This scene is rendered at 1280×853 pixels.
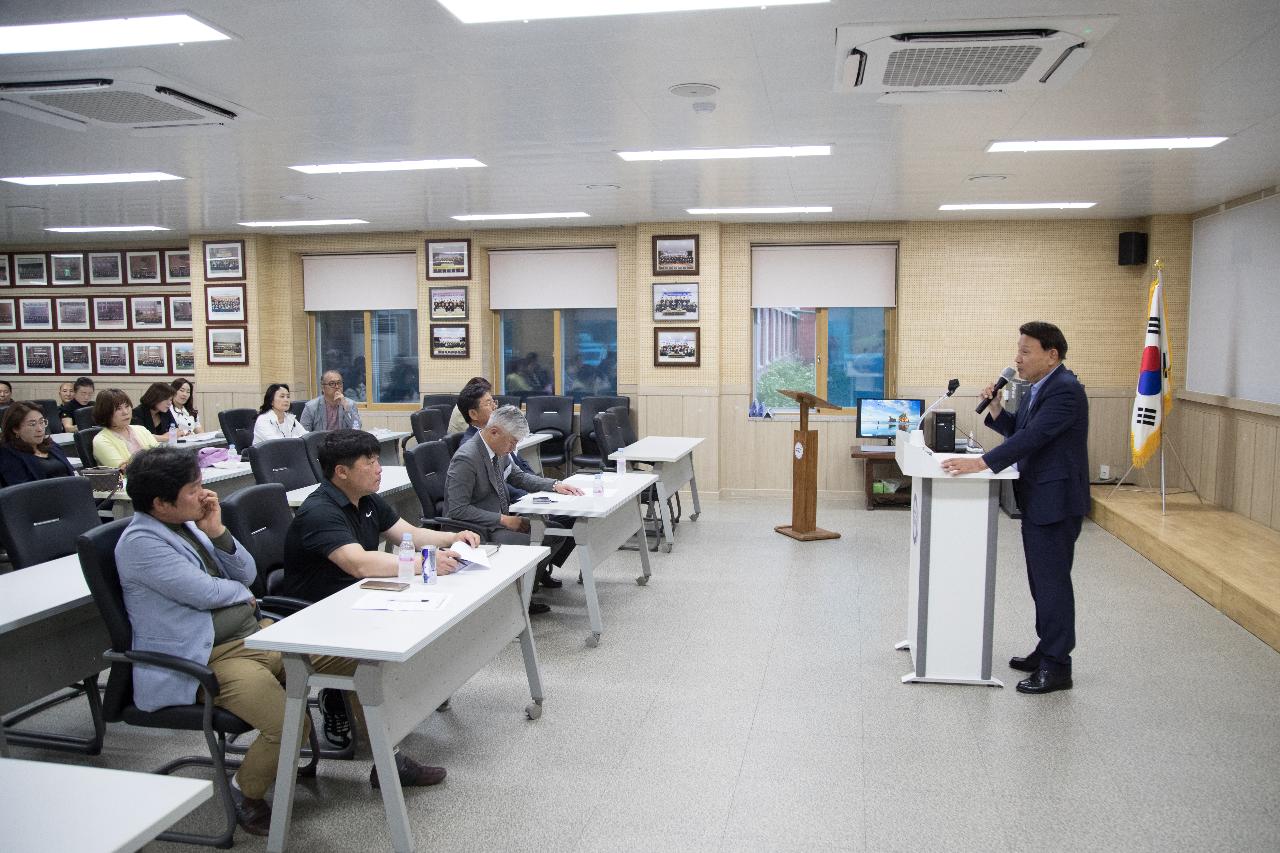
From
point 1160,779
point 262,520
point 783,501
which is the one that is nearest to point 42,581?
point 262,520

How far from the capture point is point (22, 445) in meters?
5.30

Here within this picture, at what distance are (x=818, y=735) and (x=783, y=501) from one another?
581cm

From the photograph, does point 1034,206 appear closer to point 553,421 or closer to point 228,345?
point 553,421

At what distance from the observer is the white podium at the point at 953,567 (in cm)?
430

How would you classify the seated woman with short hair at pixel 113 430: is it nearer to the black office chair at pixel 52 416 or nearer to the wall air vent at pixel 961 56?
the black office chair at pixel 52 416

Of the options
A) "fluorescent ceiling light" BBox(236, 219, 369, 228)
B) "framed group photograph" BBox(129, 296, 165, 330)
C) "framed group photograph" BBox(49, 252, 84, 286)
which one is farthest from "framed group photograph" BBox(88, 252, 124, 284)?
"fluorescent ceiling light" BBox(236, 219, 369, 228)

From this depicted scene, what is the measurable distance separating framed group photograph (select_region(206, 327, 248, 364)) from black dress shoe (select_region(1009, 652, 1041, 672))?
29.9 feet

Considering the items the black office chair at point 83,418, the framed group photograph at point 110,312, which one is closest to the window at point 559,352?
the black office chair at point 83,418

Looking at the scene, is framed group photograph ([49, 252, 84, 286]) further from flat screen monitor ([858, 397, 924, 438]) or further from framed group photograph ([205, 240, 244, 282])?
flat screen monitor ([858, 397, 924, 438])

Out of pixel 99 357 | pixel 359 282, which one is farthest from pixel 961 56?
pixel 99 357

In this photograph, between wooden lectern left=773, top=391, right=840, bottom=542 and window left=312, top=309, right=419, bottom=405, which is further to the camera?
window left=312, top=309, right=419, bottom=405

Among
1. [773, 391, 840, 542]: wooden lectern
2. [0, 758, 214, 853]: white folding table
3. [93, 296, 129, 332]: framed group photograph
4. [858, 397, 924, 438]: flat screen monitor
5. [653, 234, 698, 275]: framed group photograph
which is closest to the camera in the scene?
[0, 758, 214, 853]: white folding table

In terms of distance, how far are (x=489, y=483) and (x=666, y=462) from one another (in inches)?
110

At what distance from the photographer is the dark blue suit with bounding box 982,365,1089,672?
13.6ft
